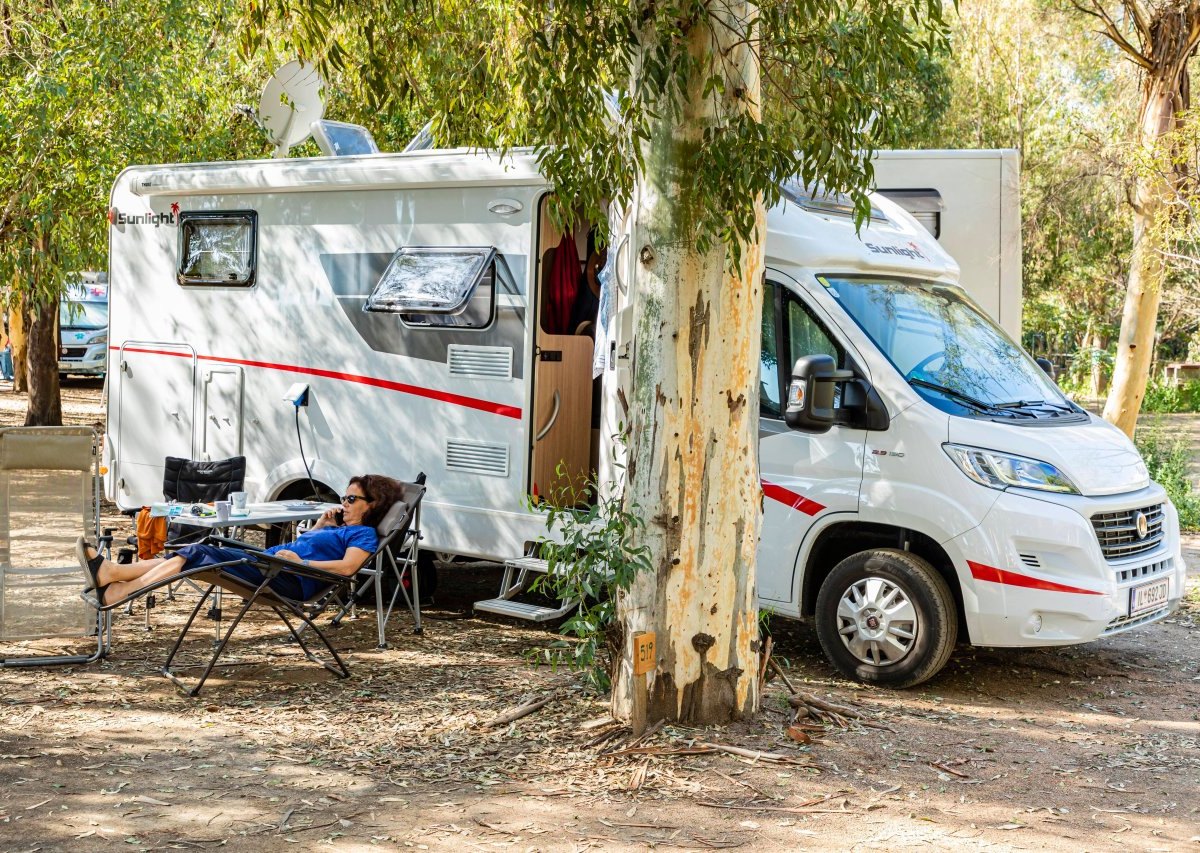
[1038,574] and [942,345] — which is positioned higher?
[942,345]

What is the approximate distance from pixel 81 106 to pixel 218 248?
278 centimetres

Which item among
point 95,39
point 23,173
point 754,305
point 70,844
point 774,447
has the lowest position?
point 70,844

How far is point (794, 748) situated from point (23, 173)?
8579 mm

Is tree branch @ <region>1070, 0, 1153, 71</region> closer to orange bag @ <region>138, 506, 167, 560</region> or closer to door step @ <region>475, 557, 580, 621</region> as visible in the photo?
door step @ <region>475, 557, 580, 621</region>

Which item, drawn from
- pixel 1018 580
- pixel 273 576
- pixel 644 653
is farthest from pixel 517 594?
pixel 1018 580

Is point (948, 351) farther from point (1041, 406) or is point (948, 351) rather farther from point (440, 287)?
point (440, 287)

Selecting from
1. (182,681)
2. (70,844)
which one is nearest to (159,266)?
(182,681)

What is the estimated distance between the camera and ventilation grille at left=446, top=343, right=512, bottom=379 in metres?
7.52

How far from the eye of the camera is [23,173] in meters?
11.0

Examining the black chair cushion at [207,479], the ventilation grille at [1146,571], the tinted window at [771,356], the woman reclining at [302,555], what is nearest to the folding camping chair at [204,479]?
the black chair cushion at [207,479]

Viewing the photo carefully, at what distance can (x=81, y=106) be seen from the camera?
10602 millimetres

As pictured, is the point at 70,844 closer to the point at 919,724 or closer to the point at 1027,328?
the point at 919,724

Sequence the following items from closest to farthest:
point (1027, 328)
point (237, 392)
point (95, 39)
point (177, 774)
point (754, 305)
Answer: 1. point (177, 774)
2. point (754, 305)
3. point (237, 392)
4. point (95, 39)
5. point (1027, 328)

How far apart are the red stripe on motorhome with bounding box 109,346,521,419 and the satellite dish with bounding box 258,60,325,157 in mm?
1816
